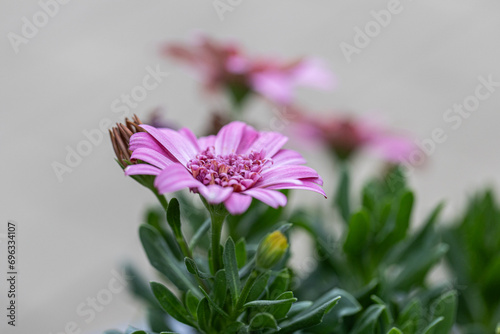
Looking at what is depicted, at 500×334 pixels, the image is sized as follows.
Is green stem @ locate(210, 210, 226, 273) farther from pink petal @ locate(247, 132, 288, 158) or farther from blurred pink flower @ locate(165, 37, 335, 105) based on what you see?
blurred pink flower @ locate(165, 37, 335, 105)

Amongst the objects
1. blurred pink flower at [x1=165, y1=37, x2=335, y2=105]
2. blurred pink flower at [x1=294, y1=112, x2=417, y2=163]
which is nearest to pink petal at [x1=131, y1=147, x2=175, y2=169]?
blurred pink flower at [x1=165, y1=37, x2=335, y2=105]

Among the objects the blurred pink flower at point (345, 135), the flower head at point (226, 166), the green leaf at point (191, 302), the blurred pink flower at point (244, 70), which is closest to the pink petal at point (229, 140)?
the flower head at point (226, 166)

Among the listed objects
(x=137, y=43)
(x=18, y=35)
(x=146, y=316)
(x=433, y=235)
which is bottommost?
(x=433, y=235)

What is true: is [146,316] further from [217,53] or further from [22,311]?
[22,311]

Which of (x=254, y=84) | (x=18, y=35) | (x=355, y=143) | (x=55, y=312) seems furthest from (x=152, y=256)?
(x=18, y=35)

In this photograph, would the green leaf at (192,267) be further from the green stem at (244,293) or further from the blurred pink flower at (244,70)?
the blurred pink flower at (244,70)

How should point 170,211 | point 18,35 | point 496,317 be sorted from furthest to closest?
point 18,35 → point 496,317 → point 170,211
